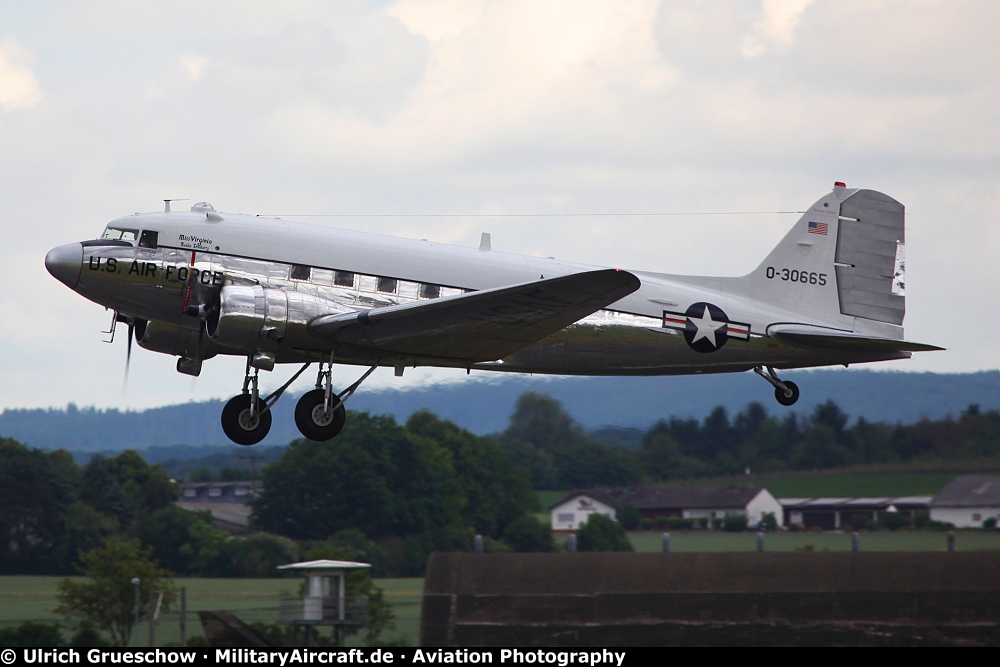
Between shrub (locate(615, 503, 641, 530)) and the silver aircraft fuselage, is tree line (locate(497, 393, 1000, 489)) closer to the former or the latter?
shrub (locate(615, 503, 641, 530))

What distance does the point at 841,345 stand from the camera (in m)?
18.2

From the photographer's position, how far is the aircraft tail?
19.0 meters

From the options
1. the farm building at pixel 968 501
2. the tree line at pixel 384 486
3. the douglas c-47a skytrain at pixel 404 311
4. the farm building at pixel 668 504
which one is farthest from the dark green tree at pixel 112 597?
the douglas c-47a skytrain at pixel 404 311

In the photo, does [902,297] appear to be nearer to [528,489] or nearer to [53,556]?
[528,489]

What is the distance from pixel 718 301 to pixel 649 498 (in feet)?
89.1

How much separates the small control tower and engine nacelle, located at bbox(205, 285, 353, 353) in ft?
46.3

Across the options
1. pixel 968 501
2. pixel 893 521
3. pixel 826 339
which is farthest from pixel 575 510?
pixel 826 339

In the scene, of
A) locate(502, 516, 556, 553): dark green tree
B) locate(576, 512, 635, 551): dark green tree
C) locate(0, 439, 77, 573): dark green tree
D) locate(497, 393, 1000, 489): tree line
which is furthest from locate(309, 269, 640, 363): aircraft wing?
locate(0, 439, 77, 573): dark green tree

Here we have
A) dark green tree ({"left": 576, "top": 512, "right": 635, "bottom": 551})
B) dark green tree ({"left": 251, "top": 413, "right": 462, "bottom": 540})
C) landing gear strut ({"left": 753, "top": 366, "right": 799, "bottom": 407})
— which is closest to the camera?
landing gear strut ({"left": 753, "top": 366, "right": 799, "bottom": 407})

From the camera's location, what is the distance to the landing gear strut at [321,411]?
1642 cm

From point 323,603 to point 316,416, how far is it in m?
14.1

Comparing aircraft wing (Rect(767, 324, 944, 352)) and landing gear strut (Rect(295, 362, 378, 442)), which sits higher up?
aircraft wing (Rect(767, 324, 944, 352))
